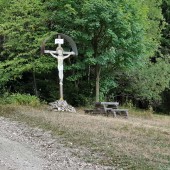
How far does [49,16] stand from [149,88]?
326 inches

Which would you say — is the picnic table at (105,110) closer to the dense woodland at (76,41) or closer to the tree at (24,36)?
the dense woodland at (76,41)

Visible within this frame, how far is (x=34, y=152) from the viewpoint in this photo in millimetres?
9055

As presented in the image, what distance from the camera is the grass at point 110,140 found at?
8172mm

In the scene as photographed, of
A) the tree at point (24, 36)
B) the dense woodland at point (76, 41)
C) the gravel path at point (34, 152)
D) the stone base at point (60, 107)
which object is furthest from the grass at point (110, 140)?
the dense woodland at point (76, 41)

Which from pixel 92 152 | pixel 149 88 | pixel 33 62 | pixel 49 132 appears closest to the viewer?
pixel 92 152

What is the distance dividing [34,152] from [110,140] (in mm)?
1966

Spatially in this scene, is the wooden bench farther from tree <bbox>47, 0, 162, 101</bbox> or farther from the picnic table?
tree <bbox>47, 0, 162, 101</bbox>

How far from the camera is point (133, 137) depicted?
10.4 meters

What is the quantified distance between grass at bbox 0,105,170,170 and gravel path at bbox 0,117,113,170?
316 millimetres

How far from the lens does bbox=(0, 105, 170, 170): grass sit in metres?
8.17

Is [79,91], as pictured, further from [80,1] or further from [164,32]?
[164,32]

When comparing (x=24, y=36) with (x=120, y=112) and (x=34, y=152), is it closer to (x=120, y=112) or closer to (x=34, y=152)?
(x=120, y=112)

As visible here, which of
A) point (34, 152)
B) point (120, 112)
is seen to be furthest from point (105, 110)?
point (34, 152)

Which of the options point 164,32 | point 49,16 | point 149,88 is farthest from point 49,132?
point 164,32
